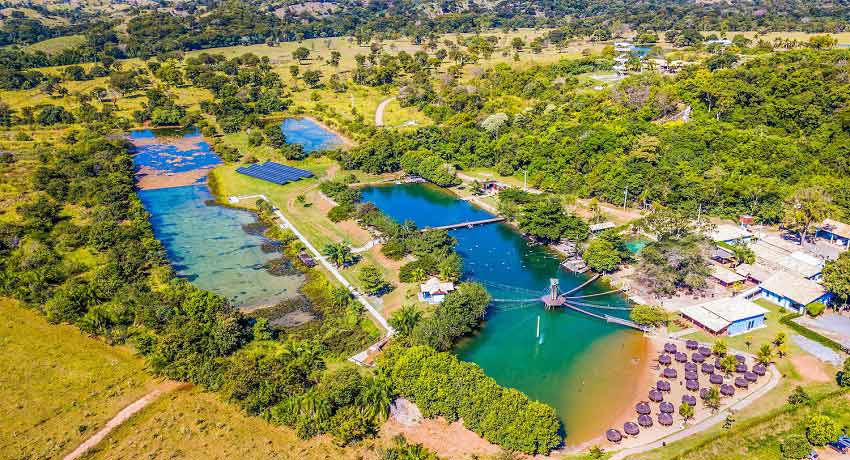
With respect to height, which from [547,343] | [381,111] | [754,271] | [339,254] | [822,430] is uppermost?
[381,111]

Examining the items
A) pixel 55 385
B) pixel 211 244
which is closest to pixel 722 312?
pixel 211 244

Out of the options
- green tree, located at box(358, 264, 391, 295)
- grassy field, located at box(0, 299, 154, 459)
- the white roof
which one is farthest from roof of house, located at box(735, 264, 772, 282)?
grassy field, located at box(0, 299, 154, 459)

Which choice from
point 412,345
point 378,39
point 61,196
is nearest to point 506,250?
point 412,345

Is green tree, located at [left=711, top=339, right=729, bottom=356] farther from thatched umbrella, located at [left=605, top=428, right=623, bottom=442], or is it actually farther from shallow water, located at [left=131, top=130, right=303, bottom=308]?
shallow water, located at [left=131, top=130, right=303, bottom=308]

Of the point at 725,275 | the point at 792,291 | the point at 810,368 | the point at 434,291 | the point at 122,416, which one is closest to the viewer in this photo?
the point at 122,416

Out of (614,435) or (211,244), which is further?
(211,244)

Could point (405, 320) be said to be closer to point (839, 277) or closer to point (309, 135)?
point (839, 277)

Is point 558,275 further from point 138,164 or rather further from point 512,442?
point 138,164

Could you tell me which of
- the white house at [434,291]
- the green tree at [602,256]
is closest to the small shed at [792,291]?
the green tree at [602,256]
